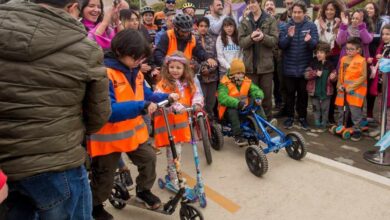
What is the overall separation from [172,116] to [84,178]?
1794 millimetres

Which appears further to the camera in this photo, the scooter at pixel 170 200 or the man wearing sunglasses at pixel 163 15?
the man wearing sunglasses at pixel 163 15

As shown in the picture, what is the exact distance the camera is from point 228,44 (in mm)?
5641

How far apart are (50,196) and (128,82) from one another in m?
1.29

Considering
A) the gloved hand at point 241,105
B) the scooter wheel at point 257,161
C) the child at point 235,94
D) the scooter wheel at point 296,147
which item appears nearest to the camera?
the scooter wheel at point 257,161

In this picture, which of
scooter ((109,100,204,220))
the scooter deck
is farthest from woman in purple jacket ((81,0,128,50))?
the scooter deck

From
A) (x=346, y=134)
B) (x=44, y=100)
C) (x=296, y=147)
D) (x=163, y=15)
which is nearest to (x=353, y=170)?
(x=296, y=147)

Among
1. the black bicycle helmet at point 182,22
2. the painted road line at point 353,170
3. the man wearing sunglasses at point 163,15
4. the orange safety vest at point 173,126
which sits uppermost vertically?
the man wearing sunglasses at point 163,15

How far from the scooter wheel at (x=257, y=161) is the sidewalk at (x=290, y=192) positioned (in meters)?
0.08

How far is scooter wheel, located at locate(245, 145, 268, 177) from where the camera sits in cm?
387

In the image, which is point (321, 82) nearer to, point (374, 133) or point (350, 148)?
point (374, 133)

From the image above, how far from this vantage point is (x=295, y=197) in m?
3.51

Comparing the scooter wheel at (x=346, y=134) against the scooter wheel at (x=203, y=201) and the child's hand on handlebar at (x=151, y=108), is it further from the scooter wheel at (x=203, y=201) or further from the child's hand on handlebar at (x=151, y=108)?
the child's hand on handlebar at (x=151, y=108)

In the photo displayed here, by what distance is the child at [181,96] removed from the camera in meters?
3.64

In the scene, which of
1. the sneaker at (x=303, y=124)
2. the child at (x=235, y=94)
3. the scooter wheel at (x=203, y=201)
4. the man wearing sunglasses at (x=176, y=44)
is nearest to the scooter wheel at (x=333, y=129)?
the sneaker at (x=303, y=124)
